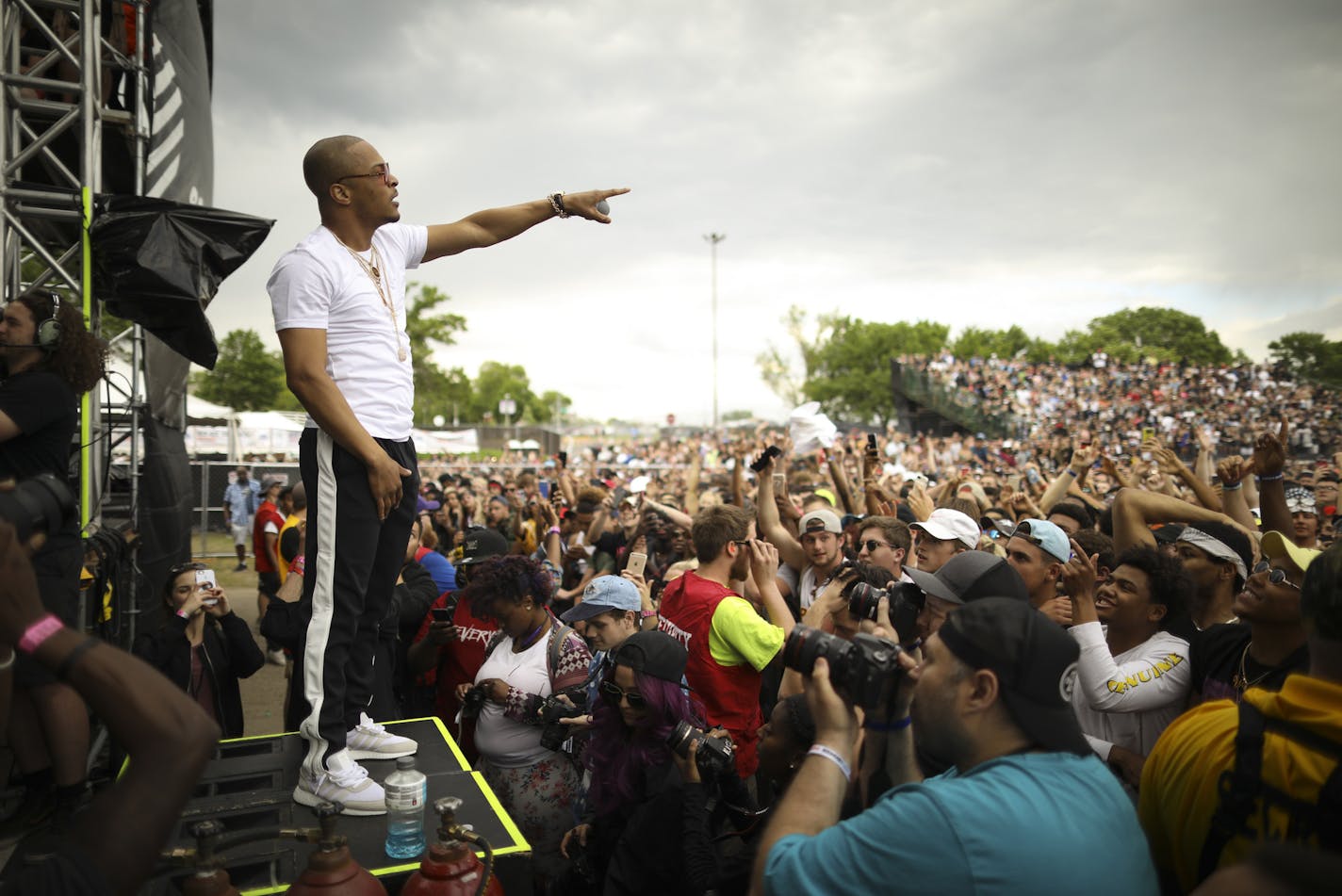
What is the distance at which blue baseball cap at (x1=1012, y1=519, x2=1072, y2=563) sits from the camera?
365 centimetres

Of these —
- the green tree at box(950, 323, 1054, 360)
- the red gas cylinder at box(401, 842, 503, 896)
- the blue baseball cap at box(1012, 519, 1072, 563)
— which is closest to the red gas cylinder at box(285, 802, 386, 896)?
the red gas cylinder at box(401, 842, 503, 896)

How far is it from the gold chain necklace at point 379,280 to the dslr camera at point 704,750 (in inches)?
62.3

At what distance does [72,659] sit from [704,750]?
1.87m

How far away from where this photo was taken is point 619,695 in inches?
117

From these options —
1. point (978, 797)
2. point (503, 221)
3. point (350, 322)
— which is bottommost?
point (978, 797)

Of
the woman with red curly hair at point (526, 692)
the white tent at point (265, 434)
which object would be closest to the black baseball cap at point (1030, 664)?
the woman with red curly hair at point (526, 692)

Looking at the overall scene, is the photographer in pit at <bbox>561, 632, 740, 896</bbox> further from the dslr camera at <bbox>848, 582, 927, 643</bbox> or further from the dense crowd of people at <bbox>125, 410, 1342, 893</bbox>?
the dslr camera at <bbox>848, 582, 927, 643</bbox>

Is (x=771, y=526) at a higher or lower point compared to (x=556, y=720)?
higher

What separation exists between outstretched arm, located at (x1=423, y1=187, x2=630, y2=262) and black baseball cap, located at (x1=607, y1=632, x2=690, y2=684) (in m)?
1.66

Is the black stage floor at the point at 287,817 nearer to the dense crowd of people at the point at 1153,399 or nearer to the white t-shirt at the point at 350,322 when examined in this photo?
the white t-shirt at the point at 350,322

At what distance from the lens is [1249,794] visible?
1742mm

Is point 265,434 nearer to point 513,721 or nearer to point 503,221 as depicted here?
point 513,721

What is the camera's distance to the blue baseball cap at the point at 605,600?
3705 millimetres

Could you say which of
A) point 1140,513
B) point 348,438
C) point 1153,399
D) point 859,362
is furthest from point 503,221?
point 859,362
